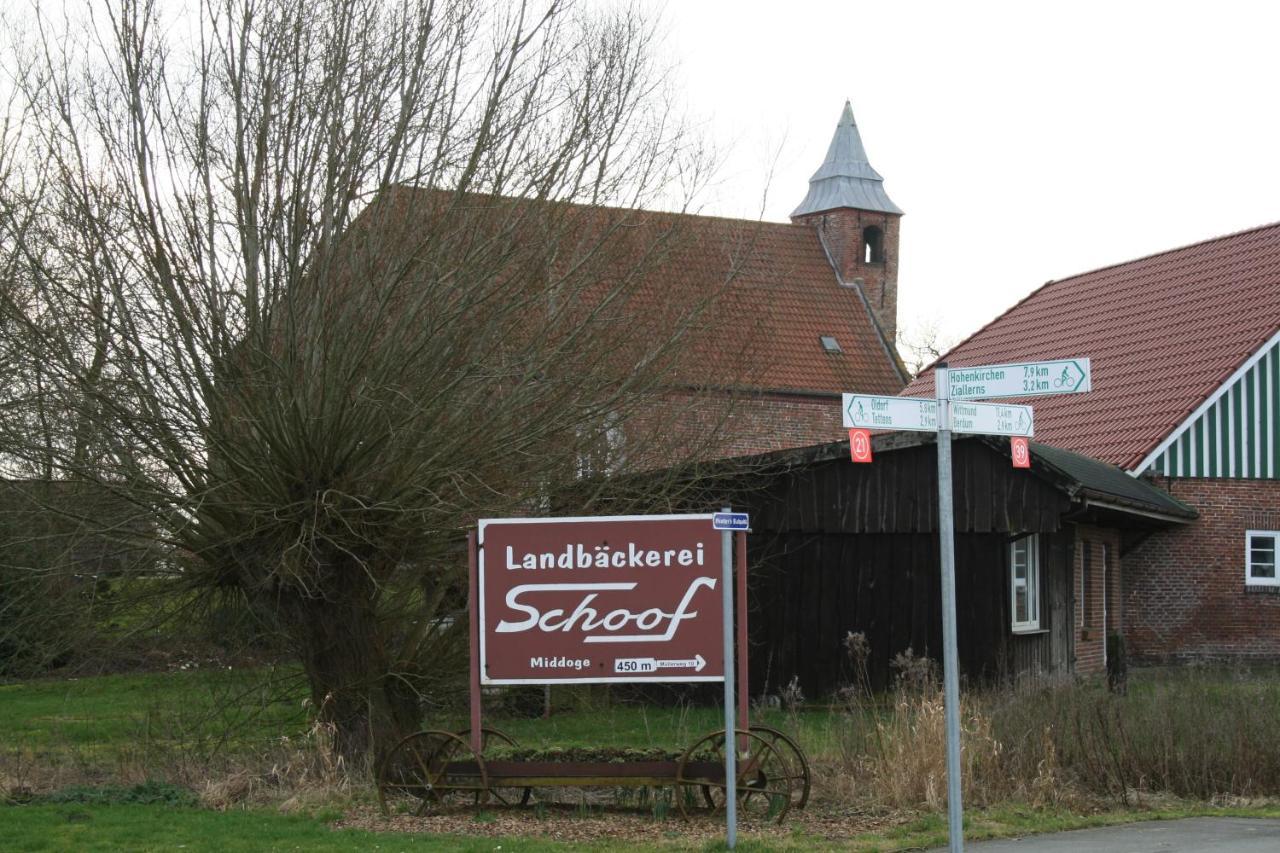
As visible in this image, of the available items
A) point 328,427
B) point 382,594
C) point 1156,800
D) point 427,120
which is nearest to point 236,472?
point 328,427

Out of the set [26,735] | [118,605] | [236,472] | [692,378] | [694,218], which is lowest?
[26,735]

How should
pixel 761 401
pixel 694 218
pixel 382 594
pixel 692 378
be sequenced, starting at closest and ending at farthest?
pixel 382 594 < pixel 694 218 < pixel 692 378 < pixel 761 401

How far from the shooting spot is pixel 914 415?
876 cm

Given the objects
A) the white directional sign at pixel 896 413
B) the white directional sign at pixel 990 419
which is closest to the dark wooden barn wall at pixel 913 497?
the white directional sign at pixel 990 419

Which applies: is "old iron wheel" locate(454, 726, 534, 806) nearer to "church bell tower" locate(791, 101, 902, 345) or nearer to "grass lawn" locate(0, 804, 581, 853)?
"grass lawn" locate(0, 804, 581, 853)

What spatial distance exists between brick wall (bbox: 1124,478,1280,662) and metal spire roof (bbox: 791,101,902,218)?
26.4 metres

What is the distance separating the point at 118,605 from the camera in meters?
15.7

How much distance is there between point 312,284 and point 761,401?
7562 millimetres

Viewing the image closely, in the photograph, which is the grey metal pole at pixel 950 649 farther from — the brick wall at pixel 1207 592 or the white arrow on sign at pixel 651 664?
the brick wall at pixel 1207 592

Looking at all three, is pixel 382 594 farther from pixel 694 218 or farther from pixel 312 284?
pixel 694 218

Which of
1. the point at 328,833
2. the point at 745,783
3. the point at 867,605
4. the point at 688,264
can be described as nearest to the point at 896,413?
the point at 745,783

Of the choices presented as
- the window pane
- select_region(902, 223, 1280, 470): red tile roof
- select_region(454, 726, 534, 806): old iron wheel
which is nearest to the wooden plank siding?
select_region(902, 223, 1280, 470): red tile roof

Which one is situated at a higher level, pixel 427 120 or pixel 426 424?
pixel 427 120

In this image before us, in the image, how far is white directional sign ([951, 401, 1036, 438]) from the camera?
8.80m
